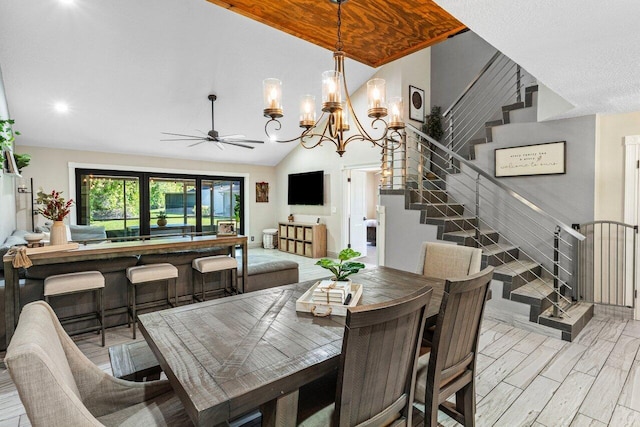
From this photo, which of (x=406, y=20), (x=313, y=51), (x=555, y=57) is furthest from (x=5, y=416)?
(x=313, y=51)

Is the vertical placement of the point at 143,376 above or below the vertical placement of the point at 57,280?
below

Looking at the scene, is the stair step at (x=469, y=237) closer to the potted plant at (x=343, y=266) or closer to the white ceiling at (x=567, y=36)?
the white ceiling at (x=567, y=36)

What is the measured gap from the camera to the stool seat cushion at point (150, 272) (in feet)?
10.3

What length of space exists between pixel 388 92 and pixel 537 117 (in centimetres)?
278

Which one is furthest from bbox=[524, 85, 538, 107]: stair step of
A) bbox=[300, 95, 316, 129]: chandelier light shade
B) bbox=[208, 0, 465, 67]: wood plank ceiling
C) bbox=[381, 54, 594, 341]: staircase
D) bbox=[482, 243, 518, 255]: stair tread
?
bbox=[300, 95, 316, 129]: chandelier light shade

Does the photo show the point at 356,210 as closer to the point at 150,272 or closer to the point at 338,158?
the point at 338,158

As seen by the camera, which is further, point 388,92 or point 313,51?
point 388,92

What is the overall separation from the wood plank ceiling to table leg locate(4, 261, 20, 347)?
8.88ft

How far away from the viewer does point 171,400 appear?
1.36m

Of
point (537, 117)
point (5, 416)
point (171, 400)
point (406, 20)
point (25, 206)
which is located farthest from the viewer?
point (25, 206)

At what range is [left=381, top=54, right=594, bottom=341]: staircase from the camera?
3.28m

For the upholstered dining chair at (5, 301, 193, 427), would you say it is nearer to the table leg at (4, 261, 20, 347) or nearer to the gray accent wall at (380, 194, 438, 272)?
the table leg at (4, 261, 20, 347)

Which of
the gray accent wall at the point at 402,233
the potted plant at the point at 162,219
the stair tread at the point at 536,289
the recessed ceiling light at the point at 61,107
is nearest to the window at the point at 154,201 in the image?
the potted plant at the point at 162,219

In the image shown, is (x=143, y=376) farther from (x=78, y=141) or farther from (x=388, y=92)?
(x=78, y=141)
